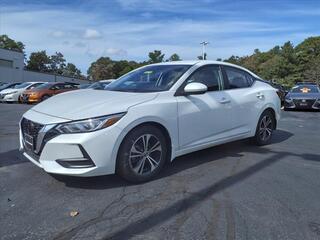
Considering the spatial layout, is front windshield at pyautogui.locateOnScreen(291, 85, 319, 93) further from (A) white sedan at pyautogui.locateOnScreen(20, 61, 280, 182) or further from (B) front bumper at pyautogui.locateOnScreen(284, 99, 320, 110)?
(A) white sedan at pyautogui.locateOnScreen(20, 61, 280, 182)

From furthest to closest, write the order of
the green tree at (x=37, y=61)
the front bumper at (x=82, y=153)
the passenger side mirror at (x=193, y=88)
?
the green tree at (x=37, y=61)
the passenger side mirror at (x=193, y=88)
the front bumper at (x=82, y=153)

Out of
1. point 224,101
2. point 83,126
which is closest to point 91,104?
point 83,126

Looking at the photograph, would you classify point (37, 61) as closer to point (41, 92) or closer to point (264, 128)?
point (41, 92)

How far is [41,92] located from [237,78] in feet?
54.7

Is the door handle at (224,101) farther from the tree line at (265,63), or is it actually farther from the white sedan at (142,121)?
the tree line at (265,63)

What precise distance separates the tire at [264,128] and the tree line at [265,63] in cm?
3743

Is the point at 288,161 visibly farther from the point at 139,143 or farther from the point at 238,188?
the point at 139,143

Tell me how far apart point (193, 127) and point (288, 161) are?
179cm

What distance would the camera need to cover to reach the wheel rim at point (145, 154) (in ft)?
14.3

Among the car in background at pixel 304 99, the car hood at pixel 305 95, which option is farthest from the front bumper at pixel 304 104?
the car hood at pixel 305 95

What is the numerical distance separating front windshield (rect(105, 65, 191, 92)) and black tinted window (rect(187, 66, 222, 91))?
0.18 metres

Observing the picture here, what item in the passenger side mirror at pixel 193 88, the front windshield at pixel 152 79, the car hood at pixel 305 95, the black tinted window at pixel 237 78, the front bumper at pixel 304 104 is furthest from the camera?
the car hood at pixel 305 95

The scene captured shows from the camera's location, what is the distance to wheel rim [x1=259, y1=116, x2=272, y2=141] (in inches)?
260

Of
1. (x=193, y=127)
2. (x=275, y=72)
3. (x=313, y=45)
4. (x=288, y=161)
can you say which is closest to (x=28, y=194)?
(x=193, y=127)
